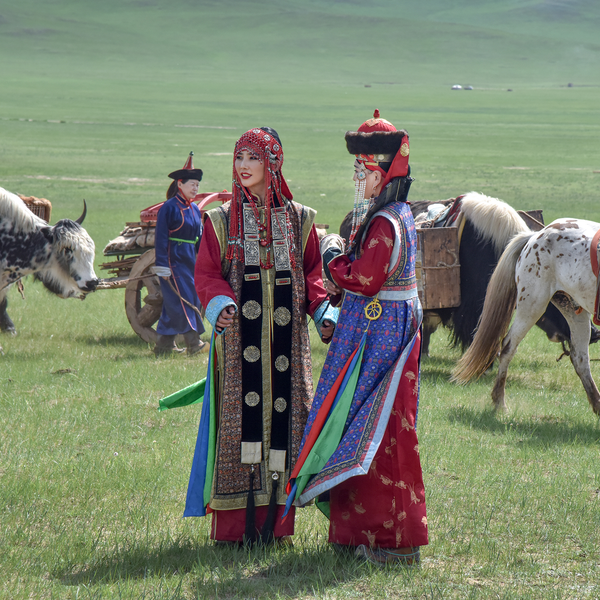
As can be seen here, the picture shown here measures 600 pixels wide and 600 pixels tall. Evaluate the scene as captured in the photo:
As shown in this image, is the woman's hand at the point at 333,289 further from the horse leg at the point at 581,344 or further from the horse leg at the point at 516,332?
the horse leg at the point at 581,344

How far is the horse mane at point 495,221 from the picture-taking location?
23.9ft

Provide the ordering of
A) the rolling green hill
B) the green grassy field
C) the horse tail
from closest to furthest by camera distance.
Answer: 1. the green grassy field
2. the horse tail
3. the rolling green hill

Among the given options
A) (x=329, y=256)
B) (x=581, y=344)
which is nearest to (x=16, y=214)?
(x=329, y=256)

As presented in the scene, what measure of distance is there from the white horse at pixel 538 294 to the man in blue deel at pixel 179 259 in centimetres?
288

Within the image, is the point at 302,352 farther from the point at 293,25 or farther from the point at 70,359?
the point at 293,25

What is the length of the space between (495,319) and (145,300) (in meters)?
3.88

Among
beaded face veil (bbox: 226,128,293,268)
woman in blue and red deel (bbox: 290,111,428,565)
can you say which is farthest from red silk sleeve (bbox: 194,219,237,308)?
woman in blue and red deel (bbox: 290,111,428,565)

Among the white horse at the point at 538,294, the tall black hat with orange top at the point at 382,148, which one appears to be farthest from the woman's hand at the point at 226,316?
the white horse at the point at 538,294

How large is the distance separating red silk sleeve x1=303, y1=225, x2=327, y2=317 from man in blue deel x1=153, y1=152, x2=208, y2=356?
4130 millimetres

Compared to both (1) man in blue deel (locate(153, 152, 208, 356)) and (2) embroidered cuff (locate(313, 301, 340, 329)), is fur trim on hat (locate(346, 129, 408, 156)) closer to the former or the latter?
(2) embroidered cuff (locate(313, 301, 340, 329))

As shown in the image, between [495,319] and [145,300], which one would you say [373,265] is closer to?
[495,319]

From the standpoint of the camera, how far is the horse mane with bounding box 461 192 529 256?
7.27 metres

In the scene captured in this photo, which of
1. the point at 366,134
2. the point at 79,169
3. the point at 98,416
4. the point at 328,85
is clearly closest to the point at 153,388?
the point at 98,416

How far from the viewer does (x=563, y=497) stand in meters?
4.45
